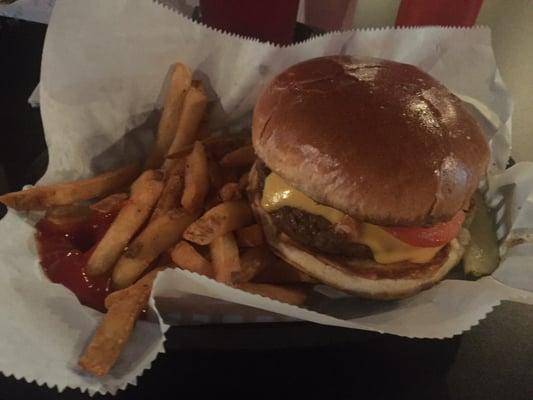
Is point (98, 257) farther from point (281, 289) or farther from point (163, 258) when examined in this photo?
point (281, 289)

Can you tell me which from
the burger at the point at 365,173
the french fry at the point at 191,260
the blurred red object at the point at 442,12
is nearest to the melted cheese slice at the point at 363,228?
the burger at the point at 365,173

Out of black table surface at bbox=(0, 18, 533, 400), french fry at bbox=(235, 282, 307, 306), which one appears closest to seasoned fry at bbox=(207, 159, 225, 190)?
french fry at bbox=(235, 282, 307, 306)

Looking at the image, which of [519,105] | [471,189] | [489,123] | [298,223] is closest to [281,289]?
[298,223]

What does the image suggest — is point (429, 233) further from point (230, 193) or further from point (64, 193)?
point (64, 193)

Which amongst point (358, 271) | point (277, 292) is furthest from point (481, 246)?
point (277, 292)

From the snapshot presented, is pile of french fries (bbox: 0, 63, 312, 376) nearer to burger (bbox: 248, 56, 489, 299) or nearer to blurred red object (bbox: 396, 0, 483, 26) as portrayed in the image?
burger (bbox: 248, 56, 489, 299)
